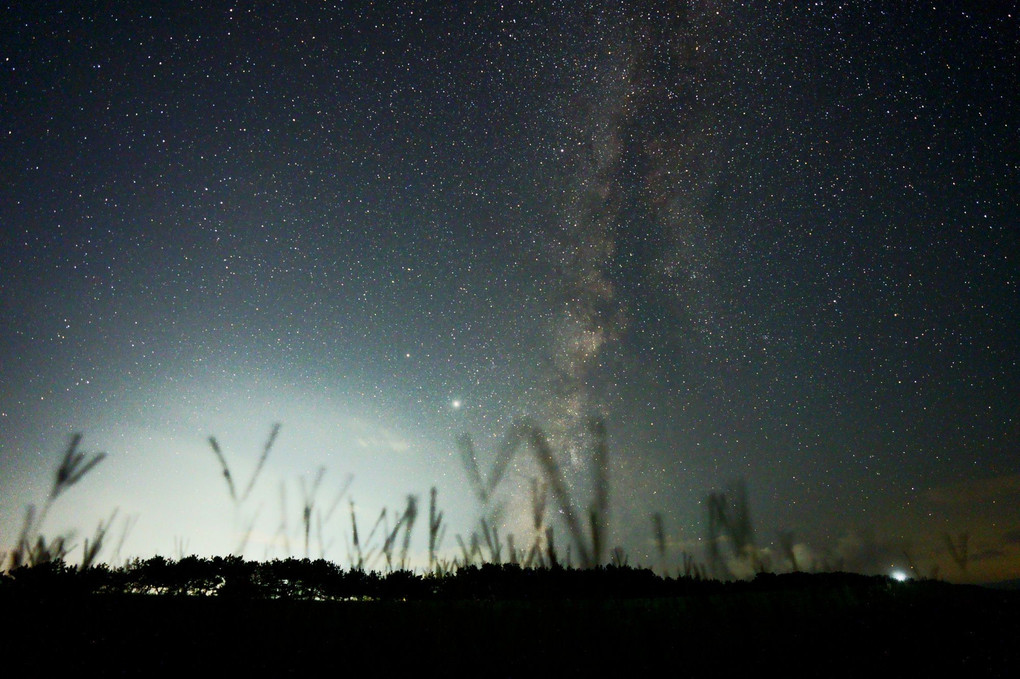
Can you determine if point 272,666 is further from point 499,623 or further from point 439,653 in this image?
A: point 499,623

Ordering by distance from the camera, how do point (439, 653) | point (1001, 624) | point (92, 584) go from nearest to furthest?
point (439, 653)
point (1001, 624)
point (92, 584)

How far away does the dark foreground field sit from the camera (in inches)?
304

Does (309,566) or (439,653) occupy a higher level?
(309,566)

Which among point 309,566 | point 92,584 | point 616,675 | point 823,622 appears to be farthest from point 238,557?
point 823,622

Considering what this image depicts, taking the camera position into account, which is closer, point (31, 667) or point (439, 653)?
point (31, 667)

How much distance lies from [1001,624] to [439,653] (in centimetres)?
1127

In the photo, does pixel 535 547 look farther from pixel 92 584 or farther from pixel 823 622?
pixel 92 584

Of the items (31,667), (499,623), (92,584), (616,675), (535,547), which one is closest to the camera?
(31,667)

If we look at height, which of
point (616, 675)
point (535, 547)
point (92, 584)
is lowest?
point (616, 675)

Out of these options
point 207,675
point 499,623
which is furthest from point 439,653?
point 207,675

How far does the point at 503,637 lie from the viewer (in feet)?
29.6

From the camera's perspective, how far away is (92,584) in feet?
44.1

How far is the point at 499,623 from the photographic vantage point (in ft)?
31.9

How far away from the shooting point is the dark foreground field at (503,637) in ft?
25.3
